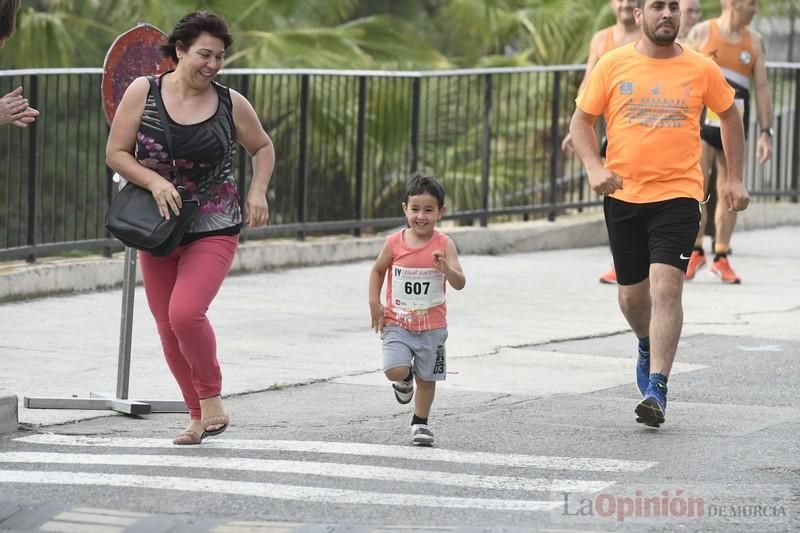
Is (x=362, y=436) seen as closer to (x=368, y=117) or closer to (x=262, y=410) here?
(x=262, y=410)

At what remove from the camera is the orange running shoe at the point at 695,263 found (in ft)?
45.2

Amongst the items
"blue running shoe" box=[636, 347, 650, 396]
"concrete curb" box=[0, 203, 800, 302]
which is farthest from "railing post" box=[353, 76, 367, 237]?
"blue running shoe" box=[636, 347, 650, 396]

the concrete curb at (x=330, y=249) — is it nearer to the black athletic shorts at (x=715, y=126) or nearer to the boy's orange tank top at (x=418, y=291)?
the black athletic shorts at (x=715, y=126)

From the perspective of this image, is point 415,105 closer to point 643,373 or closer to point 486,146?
point 486,146

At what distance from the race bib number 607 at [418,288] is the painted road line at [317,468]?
2.91 ft

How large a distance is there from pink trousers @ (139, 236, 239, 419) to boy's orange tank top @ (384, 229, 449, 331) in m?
0.70

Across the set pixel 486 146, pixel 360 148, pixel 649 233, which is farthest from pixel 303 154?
pixel 649 233

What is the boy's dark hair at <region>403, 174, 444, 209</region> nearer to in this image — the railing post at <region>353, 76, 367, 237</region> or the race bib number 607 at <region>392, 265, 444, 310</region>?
the race bib number 607 at <region>392, 265, 444, 310</region>

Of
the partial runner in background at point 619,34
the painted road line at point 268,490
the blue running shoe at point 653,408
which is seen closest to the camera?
the painted road line at point 268,490

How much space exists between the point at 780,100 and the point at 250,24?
5.83 metres

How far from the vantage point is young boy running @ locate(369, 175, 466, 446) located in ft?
24.9

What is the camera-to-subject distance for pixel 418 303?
7.62m

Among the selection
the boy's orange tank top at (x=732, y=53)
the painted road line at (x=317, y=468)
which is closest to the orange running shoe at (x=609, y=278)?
the boy's orange tank top at (x=732, y=53)

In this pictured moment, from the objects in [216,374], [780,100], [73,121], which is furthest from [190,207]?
[780,100]
